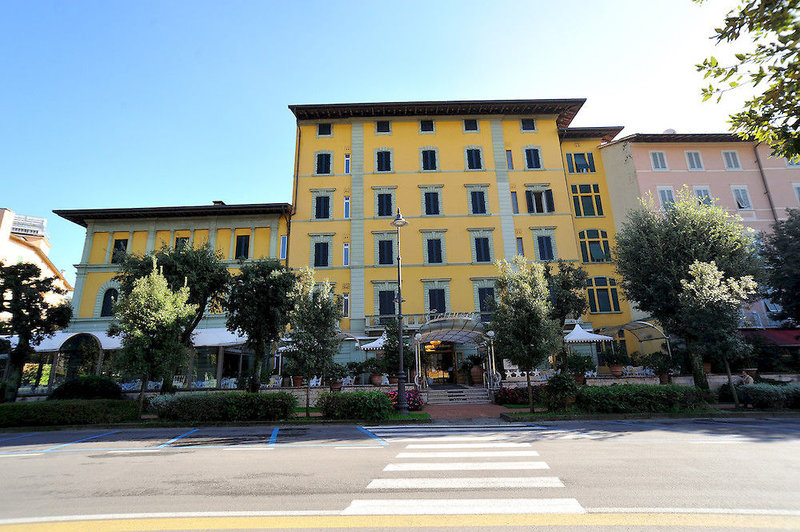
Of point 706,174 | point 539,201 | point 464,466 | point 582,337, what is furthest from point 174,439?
point 706,174

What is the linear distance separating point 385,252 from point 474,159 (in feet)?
35.0

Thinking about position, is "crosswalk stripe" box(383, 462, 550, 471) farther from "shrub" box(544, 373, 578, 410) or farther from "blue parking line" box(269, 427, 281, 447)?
"shrub" box(544, 373, 578, 410)

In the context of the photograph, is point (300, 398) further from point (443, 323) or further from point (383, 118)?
point (383, 118)

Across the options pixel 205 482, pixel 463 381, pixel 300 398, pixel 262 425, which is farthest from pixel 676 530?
pixel 463 381

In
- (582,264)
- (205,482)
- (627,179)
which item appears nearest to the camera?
(205,482)

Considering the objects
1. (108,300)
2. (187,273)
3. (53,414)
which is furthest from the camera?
(108,300)

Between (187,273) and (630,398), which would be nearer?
(630,398)

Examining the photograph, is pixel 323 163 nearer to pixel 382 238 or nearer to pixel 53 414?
pixel 382 238

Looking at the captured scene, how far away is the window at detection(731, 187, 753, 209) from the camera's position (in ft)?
98.9

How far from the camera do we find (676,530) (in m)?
4.32

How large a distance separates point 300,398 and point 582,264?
21.3 meters

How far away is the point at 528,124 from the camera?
32312mm

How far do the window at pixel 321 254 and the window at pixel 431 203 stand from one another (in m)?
8.00

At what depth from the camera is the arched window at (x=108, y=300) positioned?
91.5 ft
